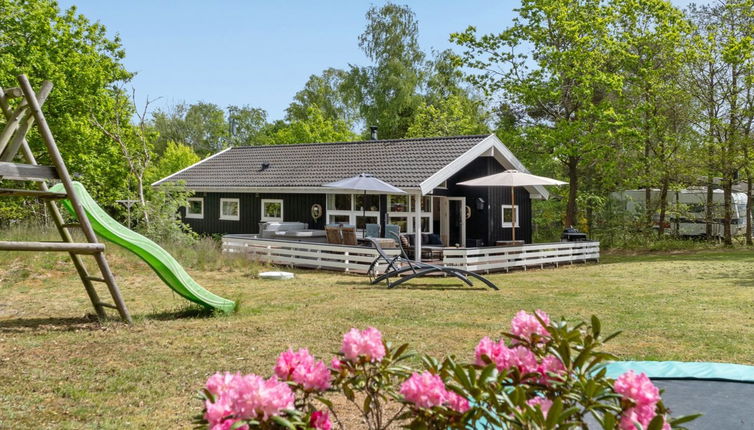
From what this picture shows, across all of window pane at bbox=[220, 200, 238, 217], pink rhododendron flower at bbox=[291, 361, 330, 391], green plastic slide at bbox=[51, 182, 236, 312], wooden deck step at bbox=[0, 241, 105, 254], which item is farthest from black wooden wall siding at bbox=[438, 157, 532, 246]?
pink rhododendron flower at bbox=[291, 361, 330, 391]

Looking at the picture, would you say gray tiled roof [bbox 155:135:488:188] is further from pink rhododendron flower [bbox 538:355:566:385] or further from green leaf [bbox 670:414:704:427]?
green leaf [bbox 670:414:704:427]

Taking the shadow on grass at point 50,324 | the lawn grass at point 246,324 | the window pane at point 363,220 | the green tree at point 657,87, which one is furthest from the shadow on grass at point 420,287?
the green tree at point 657,87

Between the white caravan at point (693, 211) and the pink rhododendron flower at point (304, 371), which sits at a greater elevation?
the white caravan at point (693, 211)

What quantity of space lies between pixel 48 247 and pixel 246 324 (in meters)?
2.58

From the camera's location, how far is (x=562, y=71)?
26.0 metres

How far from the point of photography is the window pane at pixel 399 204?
19172mm

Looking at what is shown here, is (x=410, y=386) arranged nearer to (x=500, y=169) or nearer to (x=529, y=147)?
(x=500, y=169)

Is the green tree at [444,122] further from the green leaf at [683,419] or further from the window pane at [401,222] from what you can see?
the green leaf at [683,419]

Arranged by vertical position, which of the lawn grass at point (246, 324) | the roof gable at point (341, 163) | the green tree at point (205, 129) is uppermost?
the green tree at point (205, 129)

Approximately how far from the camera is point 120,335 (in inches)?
293

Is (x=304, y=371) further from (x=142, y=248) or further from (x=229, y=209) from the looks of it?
(x=229, y=209)

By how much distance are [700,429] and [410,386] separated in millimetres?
2969

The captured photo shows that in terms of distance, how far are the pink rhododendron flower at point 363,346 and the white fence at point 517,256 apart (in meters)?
13.7

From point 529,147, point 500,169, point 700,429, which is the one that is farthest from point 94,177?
point 700,429
